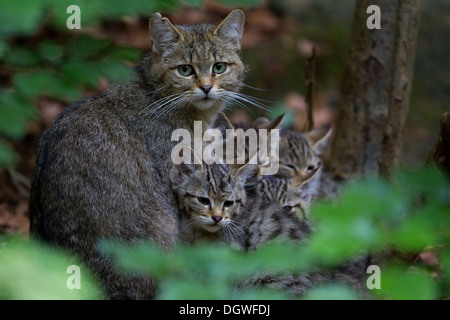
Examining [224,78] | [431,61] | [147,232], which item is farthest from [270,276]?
[431,61]

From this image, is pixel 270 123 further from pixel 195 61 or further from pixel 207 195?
pixel 207 195

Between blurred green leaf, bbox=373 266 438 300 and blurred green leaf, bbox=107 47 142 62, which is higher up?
blurred green leaf, bbox=107 47 142 62

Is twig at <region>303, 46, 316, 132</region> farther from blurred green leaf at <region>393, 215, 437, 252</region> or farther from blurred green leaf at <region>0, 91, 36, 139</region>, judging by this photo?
blurred green leaf at <region>393, 215, 437, 252</region>

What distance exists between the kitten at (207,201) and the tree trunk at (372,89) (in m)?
2.09

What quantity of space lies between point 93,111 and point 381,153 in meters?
3.25

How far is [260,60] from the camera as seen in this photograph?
9.91 m

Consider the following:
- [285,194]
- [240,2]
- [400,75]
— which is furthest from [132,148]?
[240,2]

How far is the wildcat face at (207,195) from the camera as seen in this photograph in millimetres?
5105

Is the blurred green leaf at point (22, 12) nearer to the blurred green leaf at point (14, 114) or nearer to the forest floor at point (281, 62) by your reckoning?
the blurred green leaf at point (14, 114)

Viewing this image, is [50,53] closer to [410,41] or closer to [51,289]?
[51,289]

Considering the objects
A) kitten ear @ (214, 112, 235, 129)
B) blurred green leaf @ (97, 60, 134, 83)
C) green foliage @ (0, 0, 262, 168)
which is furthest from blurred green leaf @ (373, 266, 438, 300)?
kitten ear @ (214, 112, 235, 129)

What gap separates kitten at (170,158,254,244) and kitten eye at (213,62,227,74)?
850 millimetres

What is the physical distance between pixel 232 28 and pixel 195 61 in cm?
55

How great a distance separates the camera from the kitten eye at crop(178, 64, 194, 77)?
17.4 feet
